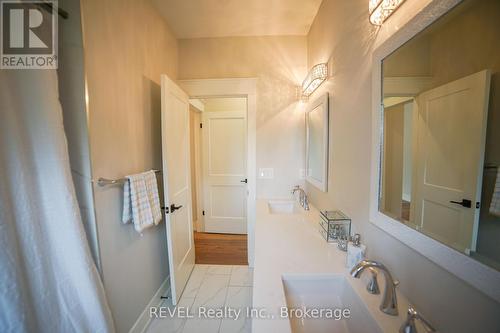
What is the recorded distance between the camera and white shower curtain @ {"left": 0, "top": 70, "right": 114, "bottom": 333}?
629mm

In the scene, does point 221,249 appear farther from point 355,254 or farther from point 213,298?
point 355,254

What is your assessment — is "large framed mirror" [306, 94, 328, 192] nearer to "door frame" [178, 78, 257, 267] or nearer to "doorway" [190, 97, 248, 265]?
"door frame" [178, 78, 257, 267]

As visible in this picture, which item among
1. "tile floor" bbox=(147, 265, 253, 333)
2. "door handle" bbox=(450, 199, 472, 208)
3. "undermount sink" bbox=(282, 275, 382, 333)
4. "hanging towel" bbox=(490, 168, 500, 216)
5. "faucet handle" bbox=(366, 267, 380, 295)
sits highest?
"hanging towel" bbox=(490, 168, 500, 216)

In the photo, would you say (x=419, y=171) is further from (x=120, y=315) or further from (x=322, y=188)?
(x=120, y=315)

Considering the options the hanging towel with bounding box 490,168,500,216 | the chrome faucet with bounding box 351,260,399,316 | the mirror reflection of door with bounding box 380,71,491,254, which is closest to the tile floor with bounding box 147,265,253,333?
the chrome faucet with bounding box 351,260,399,316

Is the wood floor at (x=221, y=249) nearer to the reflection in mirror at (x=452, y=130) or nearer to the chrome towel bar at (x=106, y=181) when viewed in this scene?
the chrome towel bar at (x=106, y=181)

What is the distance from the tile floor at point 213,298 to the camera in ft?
4.75

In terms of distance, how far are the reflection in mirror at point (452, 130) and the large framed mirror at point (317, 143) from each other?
703 millimetres

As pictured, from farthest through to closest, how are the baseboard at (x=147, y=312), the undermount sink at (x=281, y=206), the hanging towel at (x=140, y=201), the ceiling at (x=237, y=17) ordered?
the undermount sink at (x=281, y=206) → the ceiling at (x=237, y=17) → the baseboard at (x=147, y=312) → the hanging towel at (x=140, y=201)

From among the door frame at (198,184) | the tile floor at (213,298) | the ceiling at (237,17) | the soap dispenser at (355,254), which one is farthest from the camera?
the door frame at (198,184)

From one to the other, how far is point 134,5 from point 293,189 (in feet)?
6.92

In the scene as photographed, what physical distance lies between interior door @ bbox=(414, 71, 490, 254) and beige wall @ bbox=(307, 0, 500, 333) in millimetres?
143

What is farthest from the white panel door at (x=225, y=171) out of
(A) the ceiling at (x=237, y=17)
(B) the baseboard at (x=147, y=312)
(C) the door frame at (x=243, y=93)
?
(B) the baseboard at (x=147, y=312)

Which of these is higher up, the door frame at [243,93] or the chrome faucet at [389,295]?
the door frame at [243,93]
